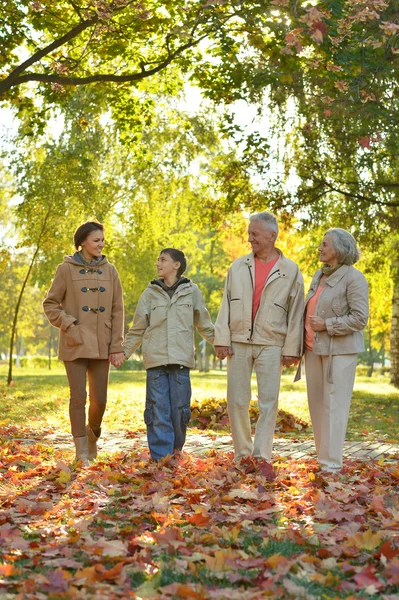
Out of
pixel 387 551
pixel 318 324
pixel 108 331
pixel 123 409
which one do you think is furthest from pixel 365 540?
pixel 123 409

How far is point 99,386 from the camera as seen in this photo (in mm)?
8078

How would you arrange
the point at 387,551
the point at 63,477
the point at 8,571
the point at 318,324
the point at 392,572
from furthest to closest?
the point at 318,324 < the point at 63,477 < the point at 387,551 < the point at 392,572 < the point at 8,571

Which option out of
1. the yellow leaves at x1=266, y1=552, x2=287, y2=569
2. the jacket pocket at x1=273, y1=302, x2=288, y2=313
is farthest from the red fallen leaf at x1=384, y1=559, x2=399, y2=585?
the jacket pocket at x1=273, y1=302, x2=288, y2=313

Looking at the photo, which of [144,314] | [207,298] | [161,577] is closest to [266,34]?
[144,314]

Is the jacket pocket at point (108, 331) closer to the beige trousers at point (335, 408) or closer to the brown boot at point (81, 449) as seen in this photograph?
the brown boot at point (81, 449)

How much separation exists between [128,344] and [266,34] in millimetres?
6844

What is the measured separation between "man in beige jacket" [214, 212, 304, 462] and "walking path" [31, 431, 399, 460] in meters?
1.58

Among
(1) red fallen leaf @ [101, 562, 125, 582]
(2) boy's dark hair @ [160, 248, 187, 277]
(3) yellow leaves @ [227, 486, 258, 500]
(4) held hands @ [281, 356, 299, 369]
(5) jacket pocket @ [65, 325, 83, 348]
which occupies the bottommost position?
(1) red fallen leaf @ [101, 562, 125, 582]

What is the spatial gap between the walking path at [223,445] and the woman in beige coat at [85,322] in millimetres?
1797

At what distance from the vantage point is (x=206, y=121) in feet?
83.8

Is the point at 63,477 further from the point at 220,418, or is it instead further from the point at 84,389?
the point at 220,418

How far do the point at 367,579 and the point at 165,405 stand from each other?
4.05 m

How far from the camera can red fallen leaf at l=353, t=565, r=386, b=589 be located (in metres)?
4.10

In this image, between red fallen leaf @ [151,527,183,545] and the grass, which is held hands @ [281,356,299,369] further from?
the grass
